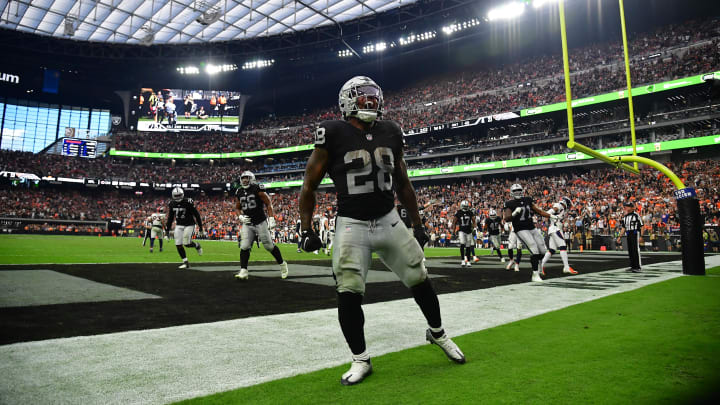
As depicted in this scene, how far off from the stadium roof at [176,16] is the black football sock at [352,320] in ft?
121

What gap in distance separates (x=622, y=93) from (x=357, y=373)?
38.0 m

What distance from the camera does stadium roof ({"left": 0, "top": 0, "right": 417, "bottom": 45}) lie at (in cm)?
3562

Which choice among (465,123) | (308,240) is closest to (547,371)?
(308,240)

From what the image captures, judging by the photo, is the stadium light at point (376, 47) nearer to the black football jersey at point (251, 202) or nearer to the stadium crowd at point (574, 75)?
the stadium crowd at point (574, 75)

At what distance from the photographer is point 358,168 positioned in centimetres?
306

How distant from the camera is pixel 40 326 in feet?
12.9

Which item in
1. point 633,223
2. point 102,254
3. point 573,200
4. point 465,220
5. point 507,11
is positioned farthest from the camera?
point 507,11

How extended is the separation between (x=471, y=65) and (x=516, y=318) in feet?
161

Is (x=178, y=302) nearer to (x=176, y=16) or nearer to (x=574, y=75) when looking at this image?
(x=176, y=16)

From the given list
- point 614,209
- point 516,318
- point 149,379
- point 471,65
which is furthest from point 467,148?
point 149,379

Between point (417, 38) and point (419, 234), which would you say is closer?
point (419, 234)

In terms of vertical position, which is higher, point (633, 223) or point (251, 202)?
point (251, 202)

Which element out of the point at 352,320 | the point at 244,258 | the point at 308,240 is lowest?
the point at 352,320

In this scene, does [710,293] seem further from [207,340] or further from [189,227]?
[189,227]
